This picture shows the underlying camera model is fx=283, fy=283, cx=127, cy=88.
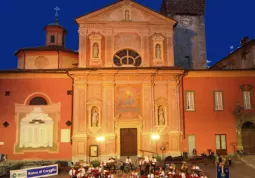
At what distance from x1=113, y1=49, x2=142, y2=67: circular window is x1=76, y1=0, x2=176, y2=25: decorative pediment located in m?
3.25

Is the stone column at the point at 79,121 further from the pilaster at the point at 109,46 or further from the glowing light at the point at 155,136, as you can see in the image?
the glowing light at the point at 155,136

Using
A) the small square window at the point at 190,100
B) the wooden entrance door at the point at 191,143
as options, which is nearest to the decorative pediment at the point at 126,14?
the small square window at the point at 190,100

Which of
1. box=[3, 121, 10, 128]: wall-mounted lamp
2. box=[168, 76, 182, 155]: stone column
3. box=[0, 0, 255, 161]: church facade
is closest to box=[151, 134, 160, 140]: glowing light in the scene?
Answer: box=[0, 0, 255, 161]: church facade

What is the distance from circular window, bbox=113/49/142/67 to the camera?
27047mm

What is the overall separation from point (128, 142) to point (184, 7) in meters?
23.3

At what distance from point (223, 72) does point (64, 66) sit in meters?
16.9

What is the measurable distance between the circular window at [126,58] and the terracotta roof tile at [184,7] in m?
15.3

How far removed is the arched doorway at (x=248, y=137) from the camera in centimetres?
2653

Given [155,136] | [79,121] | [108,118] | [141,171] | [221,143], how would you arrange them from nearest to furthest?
1. [141,171]
2. [155,136]
3. [79,121]
4. [108,118]
5. [221,143]

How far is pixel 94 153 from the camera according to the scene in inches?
976

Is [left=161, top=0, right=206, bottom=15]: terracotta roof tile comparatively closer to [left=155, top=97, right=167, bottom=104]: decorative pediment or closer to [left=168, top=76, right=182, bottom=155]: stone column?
[left=168, top=76, right=182, bottom=155]: stone column

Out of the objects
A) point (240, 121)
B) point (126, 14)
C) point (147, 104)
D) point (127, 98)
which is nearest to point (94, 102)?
point (127, 98)

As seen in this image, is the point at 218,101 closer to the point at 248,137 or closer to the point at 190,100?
the point at 190,100

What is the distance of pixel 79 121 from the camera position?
25375 mm
